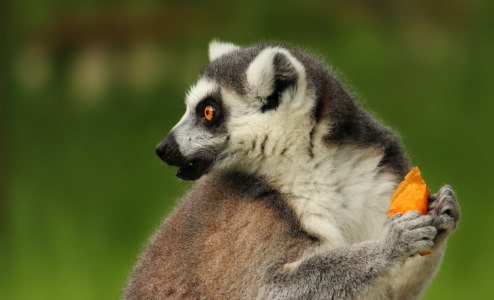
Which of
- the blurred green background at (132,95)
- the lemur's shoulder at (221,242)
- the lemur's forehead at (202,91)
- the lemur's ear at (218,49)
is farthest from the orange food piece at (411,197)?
the blurred green background at (132,95)

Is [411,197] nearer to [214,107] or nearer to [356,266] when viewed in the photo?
[356,266]

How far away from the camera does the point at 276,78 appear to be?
8.89 ft

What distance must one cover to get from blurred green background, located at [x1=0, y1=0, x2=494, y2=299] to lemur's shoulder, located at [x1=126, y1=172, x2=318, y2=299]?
3116 millimetres

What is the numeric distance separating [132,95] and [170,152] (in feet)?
13.6

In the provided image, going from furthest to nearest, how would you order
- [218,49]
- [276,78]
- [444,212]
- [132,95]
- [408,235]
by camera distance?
1. [132,95]
2. [218,49]
3. [276,78]
4. [444,212]
5. [408,235]

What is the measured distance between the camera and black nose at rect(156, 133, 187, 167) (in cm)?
279

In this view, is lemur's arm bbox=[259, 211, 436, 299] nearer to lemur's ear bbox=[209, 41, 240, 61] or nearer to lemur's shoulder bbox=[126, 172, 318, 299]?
lemur's shoulder bbox=[126, 172, 318, 299]

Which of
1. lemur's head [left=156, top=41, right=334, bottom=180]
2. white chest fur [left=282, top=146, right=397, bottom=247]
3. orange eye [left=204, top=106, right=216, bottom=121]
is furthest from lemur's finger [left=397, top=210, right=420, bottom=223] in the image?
orange eye [left=204, top=106, right=216, bottom=121]

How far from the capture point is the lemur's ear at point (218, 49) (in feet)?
10.5

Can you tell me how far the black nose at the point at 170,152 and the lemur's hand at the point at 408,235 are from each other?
105 centimetres

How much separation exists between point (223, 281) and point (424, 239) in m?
0.91

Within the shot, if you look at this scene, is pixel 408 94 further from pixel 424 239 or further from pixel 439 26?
pixel 424 239

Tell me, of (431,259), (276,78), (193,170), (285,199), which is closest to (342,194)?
(285,199)

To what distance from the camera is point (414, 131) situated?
19.8 feet
